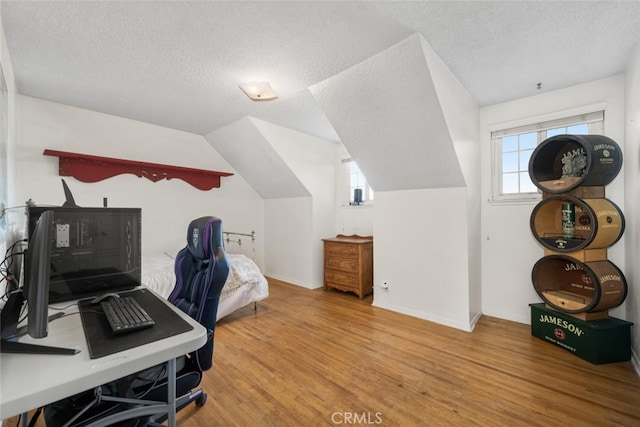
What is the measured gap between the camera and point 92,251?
1.49 m

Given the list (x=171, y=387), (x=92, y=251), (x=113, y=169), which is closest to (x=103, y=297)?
(x=92, y=251)

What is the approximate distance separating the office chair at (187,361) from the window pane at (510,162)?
10.4 feet

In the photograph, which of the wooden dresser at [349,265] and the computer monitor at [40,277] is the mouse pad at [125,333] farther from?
the wooden dresser at [349,265]

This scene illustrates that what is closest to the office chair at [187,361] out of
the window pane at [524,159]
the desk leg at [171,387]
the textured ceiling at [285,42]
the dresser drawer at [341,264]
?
the desk leg at [171,387]

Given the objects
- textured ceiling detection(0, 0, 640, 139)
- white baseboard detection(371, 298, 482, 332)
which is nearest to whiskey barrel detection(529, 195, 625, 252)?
white baseboard detection(371, 298, 482, 332)

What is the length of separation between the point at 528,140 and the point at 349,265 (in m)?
2.60

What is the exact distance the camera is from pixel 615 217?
2.15 m

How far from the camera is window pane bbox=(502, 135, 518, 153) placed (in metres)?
2.96

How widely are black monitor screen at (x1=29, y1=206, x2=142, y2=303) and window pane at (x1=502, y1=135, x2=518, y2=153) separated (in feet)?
12.0

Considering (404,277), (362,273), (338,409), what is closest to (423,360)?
(338,409)

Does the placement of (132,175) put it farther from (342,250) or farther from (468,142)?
(468,142)

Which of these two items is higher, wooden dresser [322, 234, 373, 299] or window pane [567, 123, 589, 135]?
window pane [567, 123, 589, 135]

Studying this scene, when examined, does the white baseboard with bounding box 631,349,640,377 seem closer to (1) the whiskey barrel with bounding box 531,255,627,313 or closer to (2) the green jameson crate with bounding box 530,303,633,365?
(2) the green jameson crate with bounding box 530,303,633,365

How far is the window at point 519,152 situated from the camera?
265 centimetres
